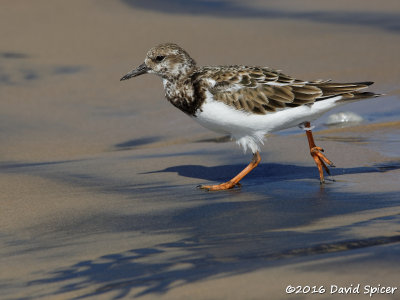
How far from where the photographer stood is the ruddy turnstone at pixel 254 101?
655 cm

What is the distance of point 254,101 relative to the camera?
6609mm

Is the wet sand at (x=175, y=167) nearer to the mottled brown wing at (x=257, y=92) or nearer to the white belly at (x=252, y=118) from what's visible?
the white belly at (x=252, y=118)

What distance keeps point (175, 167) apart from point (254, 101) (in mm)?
1157

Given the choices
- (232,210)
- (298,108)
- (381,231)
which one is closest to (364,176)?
(298,108)

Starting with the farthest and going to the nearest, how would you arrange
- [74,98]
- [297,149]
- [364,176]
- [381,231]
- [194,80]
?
1. [74,98]
2. [297,149]
3. [194,80]
4. [364,176]
5. [381,231]

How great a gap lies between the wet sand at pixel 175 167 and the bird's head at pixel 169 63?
3.12 feet

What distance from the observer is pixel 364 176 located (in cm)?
628

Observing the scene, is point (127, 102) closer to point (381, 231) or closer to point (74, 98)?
point (74, 98)

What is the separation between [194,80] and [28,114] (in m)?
3.52

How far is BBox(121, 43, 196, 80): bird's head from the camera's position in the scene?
7.19 m

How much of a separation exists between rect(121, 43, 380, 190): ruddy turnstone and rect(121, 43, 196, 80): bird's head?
372mm

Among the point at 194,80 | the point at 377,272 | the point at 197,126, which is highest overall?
the point at 194,80

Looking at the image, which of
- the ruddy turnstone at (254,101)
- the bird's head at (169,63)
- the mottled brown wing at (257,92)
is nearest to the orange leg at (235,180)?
the ruddy turnstone at (254,101)

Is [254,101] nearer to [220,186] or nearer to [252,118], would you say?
[252,118]
